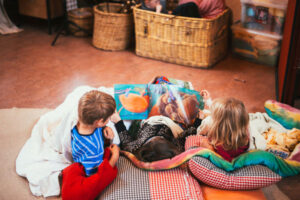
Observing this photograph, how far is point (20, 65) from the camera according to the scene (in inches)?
121

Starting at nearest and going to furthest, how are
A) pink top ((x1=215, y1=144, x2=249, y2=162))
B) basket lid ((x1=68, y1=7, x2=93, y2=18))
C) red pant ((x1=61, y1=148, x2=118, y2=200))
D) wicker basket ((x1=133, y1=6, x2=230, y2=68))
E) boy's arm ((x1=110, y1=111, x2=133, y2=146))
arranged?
red pant ((x1=61, y1=148, x2=118, y2=200)) → pink top ((x1=215, y1=144, x2=249, y2=162)) → boy's arm ((x1=110, y1=111, x2=133, y2=146)) → wicker basket ((x1=133, y1=6, x2=230, y2=68)) → basket lid ((x1=68, y1=7, x2=93, y2=18))

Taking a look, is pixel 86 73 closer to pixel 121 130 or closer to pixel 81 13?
pixel 81 13

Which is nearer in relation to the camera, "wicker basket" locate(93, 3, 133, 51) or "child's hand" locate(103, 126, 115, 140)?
"child's hand" locate(103, 126, 115, 140)

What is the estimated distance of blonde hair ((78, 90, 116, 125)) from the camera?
148 centimetres

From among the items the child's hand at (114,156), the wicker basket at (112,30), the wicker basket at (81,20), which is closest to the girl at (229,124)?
the child's hand at (114,156)

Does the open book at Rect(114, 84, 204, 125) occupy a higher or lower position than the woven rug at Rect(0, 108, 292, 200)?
higher

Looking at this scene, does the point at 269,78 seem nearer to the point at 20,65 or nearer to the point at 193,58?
the point at 193,58

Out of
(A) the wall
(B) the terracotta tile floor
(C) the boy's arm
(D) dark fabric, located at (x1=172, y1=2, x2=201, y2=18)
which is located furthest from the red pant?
(A) the wall

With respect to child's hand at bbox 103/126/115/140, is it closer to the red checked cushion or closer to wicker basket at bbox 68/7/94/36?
the red checked cushion

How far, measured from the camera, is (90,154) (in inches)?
60.6

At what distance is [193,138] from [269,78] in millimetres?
1458

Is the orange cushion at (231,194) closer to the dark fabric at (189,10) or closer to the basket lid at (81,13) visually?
the dark fabric at (189,10)

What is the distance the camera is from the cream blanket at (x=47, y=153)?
1.63 metres

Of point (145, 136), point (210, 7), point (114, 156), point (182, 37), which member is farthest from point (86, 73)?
point (114, 156)
